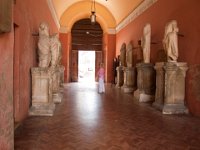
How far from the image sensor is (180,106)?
714 centimetres

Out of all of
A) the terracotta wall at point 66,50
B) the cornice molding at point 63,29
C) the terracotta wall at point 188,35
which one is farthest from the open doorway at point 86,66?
the terracotta wall at point 188,35

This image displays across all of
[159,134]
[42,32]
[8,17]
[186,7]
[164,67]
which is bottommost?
[159,134]

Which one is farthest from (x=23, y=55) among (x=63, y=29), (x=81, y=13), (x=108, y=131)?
(x=81, y=13)

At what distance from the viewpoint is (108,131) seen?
505 centimetres

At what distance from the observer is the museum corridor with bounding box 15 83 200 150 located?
4.16 metres

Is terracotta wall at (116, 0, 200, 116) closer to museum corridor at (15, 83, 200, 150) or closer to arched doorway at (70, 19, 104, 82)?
museum corridor at (15, 83, 200, 150)

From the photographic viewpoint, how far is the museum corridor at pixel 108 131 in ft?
13.7

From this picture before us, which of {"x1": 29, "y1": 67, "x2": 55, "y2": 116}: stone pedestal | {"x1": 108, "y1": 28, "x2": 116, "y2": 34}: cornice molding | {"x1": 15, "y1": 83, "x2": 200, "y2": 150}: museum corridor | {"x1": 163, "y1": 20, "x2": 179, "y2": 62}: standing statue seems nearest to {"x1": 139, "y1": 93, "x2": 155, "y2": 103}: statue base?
{"x1": 15, "y1": 83, "x2": 200, "y2": 150}: museum corridor

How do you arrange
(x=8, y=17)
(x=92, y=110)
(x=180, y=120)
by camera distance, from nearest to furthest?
1. (x=8, y=17)
2. (x=180, y=120)
3. (x=92, y=110)

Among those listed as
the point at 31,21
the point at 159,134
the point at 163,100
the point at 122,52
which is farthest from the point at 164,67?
the point at 122,52

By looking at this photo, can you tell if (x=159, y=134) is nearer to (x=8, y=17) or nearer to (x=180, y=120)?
(x=180, y=120)

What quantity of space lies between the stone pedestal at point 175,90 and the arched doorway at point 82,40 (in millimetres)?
15183

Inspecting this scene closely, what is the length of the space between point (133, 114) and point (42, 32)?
3.47m

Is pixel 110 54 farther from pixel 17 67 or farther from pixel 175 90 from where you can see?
pixel 17 67
